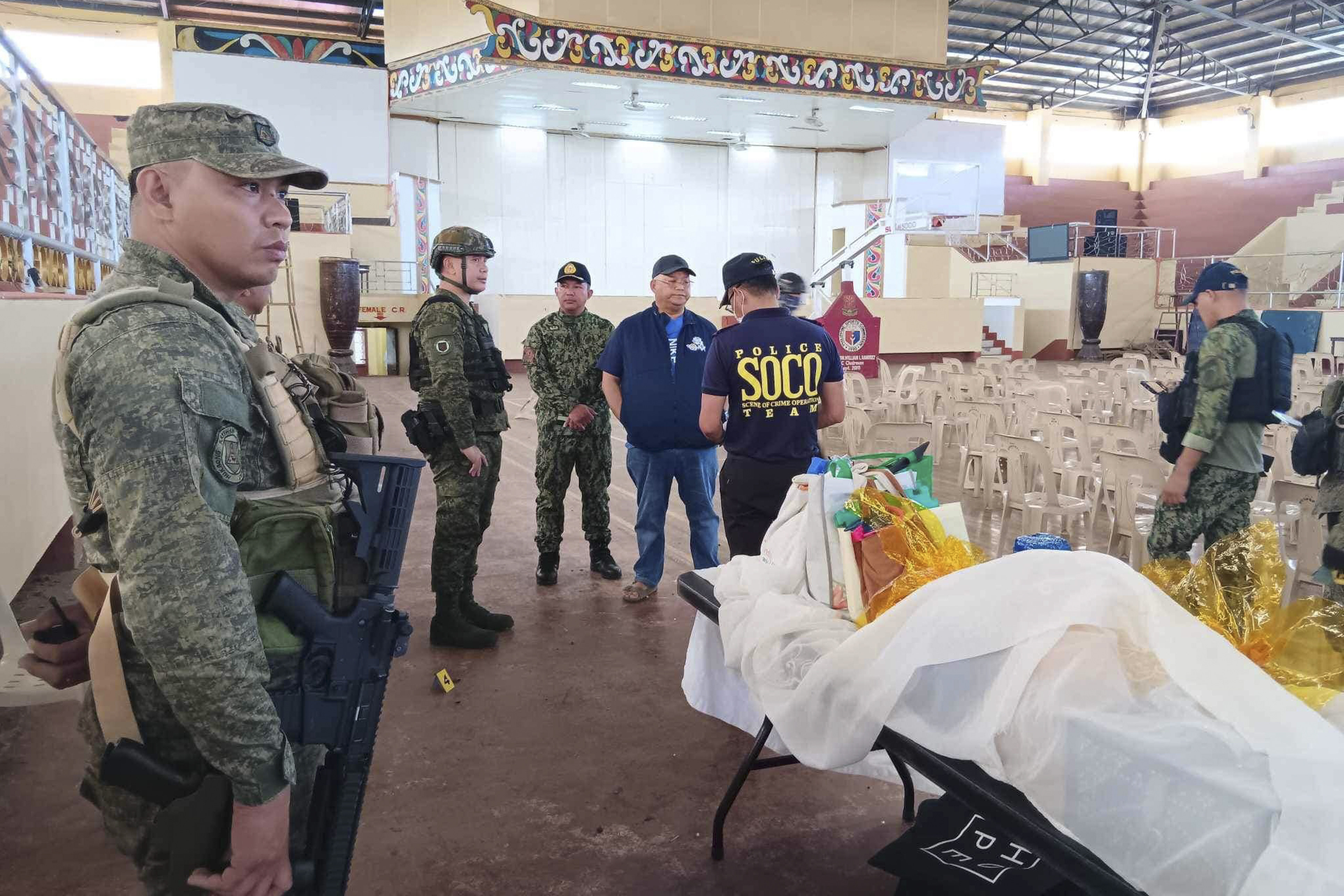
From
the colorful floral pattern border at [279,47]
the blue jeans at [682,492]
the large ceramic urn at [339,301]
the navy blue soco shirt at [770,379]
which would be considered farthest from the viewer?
the colorful floral pattern border at [279,47]

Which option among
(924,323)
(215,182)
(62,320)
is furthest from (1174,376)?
(215,182)

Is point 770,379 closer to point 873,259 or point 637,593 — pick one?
point 637,593

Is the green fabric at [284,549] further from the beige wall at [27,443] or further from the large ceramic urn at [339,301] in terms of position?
the large ceramic urn at [339,301]

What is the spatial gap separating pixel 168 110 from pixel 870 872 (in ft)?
7.47

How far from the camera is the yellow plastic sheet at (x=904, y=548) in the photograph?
1.90m

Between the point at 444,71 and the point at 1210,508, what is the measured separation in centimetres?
1578

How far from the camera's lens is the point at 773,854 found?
2.47 m

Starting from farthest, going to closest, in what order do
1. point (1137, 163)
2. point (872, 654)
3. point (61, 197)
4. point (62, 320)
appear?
1. point (1137, 163)
2. point (61, 197)
3. point (62, 320)
4. point (872, 654)

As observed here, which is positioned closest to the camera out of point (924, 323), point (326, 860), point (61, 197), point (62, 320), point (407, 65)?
point (326, 860)

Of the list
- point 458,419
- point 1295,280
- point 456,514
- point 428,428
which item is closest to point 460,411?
point 458,419

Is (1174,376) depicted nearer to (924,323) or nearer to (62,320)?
(924,323)

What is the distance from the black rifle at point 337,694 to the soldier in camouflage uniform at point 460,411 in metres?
2.24

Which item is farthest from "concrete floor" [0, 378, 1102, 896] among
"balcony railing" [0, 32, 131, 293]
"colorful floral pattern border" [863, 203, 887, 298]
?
"colorful floral pattern border" [863, 203, 887, 298]

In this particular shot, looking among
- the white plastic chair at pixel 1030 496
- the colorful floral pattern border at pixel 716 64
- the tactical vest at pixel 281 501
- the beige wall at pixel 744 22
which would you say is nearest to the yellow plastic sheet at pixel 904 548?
the tactical vest at pixel 281 501
